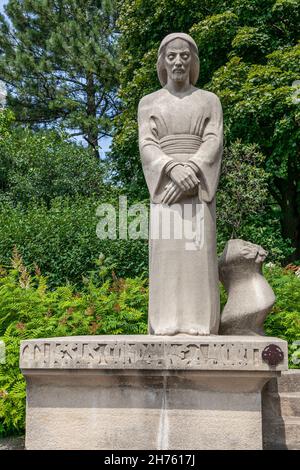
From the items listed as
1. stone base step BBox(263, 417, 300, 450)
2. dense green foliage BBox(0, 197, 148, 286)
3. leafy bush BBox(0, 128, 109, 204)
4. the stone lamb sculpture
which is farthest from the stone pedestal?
leafy bush BBox(0, 128, 109, 204)

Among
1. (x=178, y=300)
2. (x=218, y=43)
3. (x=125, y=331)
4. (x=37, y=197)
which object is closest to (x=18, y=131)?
(x=37, y=197)

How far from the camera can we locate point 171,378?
4707 mm

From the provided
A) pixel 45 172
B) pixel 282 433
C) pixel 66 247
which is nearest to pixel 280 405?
pixel 282 433

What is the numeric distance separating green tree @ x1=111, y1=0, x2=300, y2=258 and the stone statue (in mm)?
8154

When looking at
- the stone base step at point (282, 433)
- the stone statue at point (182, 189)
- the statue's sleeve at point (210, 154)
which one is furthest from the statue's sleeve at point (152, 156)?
the stone base step at point (282, 433)

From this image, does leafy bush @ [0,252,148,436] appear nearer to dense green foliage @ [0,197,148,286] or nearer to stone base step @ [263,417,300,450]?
stone base step @ [263,417,300,450]

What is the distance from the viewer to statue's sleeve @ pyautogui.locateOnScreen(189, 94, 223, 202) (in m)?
5.67

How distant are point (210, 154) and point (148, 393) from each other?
2.31 meters

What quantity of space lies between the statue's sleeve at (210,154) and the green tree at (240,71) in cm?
819

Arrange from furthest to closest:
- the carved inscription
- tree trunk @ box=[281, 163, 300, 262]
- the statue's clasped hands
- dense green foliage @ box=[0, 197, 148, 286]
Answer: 1. tree trunk @ box=[281, 163, 300, 262]
2. dense green foliage @ box=[0, 197, 148, 286]
3. the statue's clasped hands
4. the carved inscription

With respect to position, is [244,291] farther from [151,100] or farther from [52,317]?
[52,317]

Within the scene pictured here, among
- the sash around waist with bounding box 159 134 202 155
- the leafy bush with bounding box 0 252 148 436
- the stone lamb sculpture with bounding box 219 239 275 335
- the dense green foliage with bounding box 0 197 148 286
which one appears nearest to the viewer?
the stone lamb sculpture with bounding box 219 239 275 335

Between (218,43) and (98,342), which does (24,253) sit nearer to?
(218,43)

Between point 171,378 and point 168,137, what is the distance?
2372 mm
